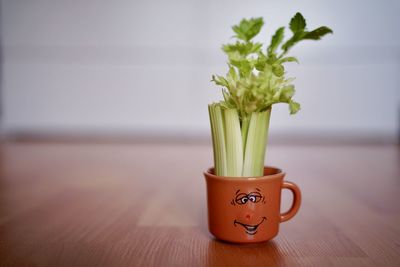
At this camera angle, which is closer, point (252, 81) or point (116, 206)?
point (252, 81)

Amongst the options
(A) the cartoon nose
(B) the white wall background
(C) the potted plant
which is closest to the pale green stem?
(C) the potted plant

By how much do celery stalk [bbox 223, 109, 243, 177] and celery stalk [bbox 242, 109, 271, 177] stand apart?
0.04ft

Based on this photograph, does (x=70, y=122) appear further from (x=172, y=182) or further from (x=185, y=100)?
(x=172, y=182)

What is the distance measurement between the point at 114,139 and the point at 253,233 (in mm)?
2616

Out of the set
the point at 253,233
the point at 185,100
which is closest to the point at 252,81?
Result: the point at 253,233

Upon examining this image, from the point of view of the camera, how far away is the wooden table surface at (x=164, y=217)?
68 cm

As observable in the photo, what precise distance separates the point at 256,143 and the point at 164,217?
34cm

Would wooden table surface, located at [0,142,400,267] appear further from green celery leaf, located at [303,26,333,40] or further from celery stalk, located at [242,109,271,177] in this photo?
green celery leaf, located at [303,26,333,40]

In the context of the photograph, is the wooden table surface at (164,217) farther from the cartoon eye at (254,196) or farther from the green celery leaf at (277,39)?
the green celery leaf at (277,39)

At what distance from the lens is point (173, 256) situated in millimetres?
677

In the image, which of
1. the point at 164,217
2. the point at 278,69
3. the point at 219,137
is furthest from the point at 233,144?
the point at 164,217

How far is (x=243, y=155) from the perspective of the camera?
2.36ft

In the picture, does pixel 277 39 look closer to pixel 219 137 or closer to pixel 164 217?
pixel 219 137

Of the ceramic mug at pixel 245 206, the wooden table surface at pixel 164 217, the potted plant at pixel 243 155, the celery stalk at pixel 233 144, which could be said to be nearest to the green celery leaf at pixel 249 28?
the potted plant at pixel 243 155
